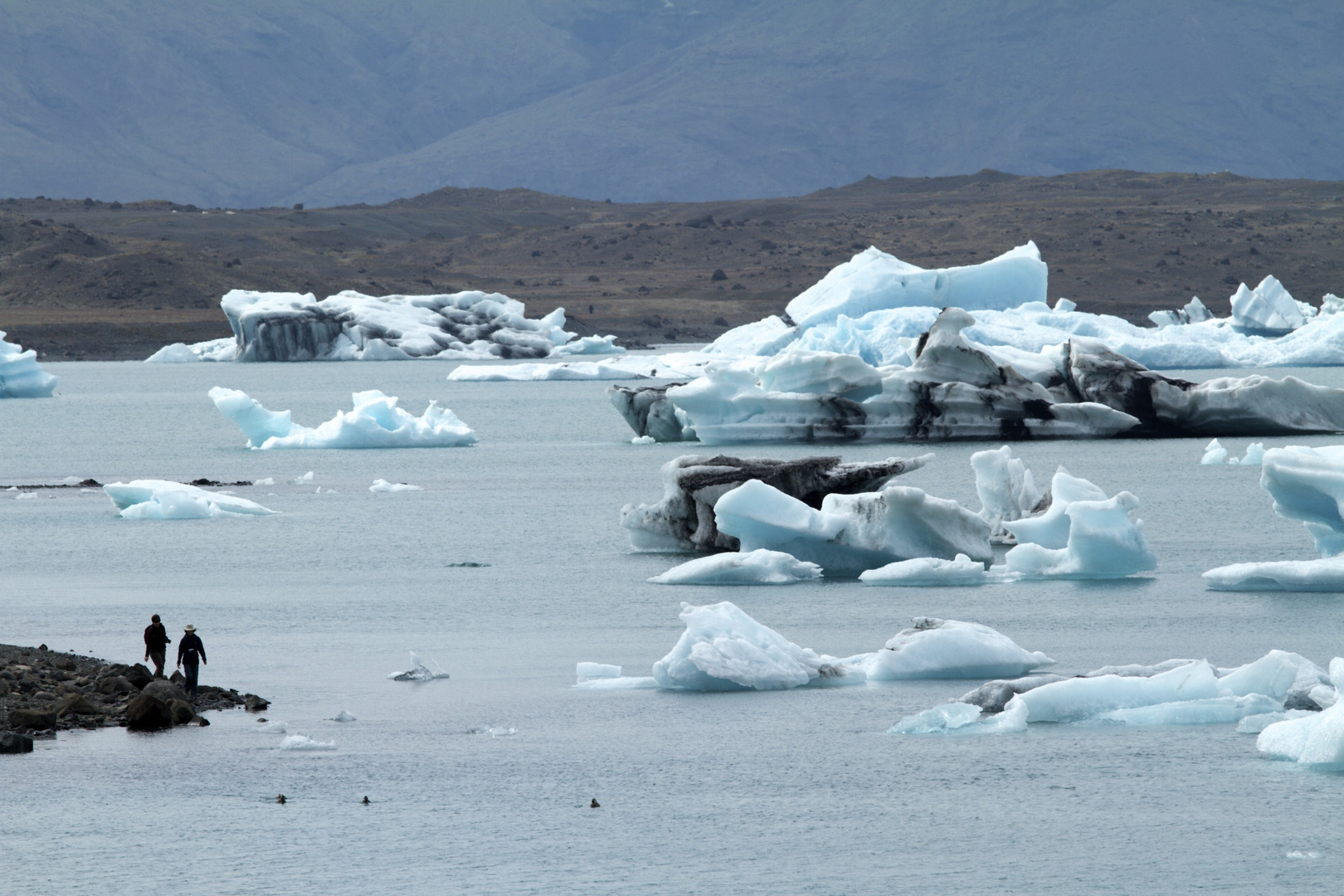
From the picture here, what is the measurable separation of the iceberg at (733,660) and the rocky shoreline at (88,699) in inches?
123

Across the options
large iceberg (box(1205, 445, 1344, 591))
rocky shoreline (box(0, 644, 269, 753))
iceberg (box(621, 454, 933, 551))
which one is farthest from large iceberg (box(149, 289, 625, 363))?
rocky shoreline (box(0, 644, 269, 753))

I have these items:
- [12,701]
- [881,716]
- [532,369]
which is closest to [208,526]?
[12,701]

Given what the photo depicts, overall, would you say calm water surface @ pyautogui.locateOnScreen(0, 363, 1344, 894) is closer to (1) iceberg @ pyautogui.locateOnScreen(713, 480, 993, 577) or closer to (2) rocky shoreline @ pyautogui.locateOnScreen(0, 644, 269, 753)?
(2) rocky shoreline @ pyautogui.locateOnScreen(0, 644, 269, 753)

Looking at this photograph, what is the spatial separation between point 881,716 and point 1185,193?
11769cm

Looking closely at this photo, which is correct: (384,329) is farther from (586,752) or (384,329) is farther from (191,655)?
(586,752)

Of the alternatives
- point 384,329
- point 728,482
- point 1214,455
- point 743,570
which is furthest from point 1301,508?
point 384,329

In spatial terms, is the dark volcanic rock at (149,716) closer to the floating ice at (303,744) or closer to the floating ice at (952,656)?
the floating ice at (303,744)

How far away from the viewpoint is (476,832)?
1055cm

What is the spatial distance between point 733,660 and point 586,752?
2138 millimetres

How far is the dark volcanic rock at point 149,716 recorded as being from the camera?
13.1 m

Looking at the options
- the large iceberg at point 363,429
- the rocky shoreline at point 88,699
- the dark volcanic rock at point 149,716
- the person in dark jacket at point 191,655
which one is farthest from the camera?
the large iceberg at point 363,429

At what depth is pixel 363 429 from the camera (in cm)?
3806

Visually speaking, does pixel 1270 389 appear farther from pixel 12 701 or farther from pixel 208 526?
pixel 12 701

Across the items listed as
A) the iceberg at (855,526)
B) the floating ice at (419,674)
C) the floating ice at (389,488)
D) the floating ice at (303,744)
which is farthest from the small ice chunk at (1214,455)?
the floating ice at (303,744)
